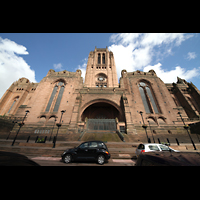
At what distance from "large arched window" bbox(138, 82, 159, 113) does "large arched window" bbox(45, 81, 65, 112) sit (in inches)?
847

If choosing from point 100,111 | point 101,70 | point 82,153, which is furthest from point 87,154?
point 101,70

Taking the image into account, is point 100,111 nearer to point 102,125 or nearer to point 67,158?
point 102,125

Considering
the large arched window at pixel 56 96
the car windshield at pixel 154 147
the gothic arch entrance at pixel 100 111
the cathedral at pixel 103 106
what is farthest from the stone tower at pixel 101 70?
the car windshield at pixel 154 147

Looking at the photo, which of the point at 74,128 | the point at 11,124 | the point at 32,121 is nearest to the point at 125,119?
the point at 74,128

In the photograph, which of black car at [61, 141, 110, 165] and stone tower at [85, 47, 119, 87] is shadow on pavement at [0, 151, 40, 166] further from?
stone tower at [85, 47, 119, 87]

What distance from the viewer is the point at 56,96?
75.2 feet

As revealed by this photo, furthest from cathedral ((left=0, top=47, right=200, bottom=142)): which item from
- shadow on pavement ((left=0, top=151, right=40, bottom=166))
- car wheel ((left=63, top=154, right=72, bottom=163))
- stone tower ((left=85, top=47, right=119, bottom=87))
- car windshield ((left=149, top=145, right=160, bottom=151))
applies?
shadow on pavement ((left=0, top=151, right=40, bottom=166))

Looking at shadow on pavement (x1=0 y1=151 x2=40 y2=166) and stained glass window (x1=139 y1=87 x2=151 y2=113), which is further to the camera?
stained glass window (x1=139 y1=87 x2=151 y2=113)

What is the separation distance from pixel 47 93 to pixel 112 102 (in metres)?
17.0

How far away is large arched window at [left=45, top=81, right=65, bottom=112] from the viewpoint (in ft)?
69.6

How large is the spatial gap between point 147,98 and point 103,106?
11.6 m
